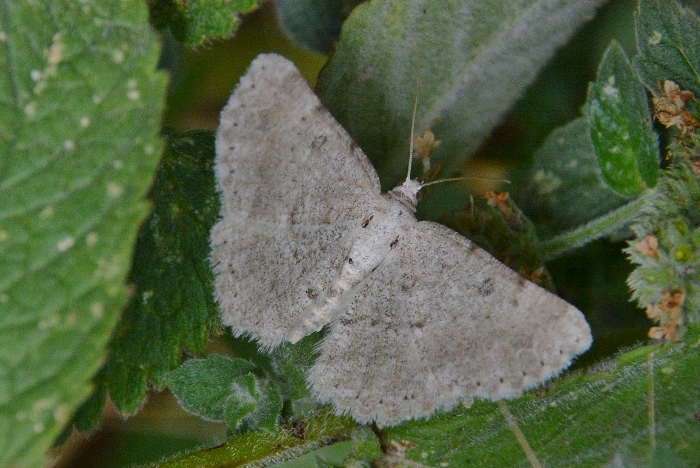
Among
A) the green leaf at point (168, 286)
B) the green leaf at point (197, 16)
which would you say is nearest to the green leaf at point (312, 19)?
the green leaf at point (197, 16)

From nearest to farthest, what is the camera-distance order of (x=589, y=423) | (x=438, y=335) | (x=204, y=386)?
(x=438, y=335)
(x=204, y=386)
(x=589, y=423)

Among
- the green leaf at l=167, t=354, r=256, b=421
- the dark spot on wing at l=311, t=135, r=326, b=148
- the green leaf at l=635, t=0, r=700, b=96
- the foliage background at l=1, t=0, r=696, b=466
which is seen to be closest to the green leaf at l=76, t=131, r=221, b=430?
the green leaf at l=167, t=354, r=256, b=421

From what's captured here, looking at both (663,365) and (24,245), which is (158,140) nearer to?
(24,245)

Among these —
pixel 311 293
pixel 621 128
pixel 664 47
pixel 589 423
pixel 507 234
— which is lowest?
pixel 311 293

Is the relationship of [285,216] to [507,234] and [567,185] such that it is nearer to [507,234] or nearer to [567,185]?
[507,234]

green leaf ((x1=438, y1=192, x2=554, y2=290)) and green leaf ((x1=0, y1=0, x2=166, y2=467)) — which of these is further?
green leaf ((x1=438, y1=192, x2=554, y2=290))

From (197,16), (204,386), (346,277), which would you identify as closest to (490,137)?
(346,277)

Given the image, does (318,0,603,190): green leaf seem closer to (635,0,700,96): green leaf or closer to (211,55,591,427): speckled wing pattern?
(635,0,700,96): green leaf

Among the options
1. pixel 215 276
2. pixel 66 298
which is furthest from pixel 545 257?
pixel 66 298
